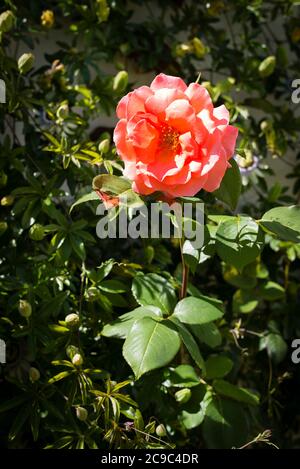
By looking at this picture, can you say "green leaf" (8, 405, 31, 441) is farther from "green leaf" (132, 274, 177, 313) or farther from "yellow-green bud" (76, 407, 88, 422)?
"green leaf" (132, 274, 177, 313)

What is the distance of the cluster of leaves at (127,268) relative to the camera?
1.17m

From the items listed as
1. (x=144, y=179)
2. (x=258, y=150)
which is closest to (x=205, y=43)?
(x=258, y=150)

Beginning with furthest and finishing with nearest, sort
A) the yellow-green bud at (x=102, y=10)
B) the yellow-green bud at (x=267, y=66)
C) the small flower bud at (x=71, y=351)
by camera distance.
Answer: the yellow-green bud at (x=267, y=66) < the yellow-green bud at (x=102, y=10) < the small flower bud at (x=71, y=351)

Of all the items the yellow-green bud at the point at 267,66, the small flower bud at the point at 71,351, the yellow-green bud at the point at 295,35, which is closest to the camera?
the small flower bud at the point at 71,351

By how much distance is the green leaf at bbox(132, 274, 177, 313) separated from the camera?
1.22 m

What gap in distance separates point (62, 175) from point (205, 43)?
83 centimetres

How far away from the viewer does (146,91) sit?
39.1 inches

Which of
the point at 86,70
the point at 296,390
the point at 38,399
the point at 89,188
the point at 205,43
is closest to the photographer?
the point at 38,399

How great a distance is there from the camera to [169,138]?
3.28 ft

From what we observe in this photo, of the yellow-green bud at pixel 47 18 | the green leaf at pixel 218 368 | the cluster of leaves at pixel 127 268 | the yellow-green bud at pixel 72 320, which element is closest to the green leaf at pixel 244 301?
the cluster of leaves at pixel 127 268

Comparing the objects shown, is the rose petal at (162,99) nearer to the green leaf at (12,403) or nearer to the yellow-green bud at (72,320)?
the yellow-green bud at (72,320)

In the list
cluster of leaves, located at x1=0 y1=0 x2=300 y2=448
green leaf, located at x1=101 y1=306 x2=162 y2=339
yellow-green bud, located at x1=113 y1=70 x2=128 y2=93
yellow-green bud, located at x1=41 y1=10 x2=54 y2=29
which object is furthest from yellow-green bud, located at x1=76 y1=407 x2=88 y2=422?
yellow-green bud, located at x1=41 y1=10 x2=54 y2=29

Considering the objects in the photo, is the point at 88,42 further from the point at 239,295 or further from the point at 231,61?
the point at 239,295

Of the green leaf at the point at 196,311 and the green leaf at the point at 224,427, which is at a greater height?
the green leaf at the point at 196,311
